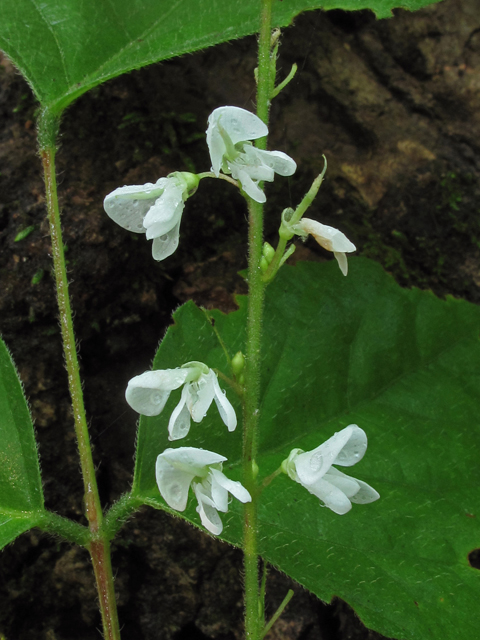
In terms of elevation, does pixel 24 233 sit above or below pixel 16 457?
above

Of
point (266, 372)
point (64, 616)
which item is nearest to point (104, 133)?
point (266, 372)

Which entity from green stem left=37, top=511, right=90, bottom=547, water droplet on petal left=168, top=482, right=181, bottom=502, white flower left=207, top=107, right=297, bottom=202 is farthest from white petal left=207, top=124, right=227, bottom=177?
green stem left=37, top=511, right=90, bottom=547

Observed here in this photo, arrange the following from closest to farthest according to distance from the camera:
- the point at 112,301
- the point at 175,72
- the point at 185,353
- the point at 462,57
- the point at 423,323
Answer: the point at 185,353 < the point at 423,323 < the point at 112,301 < the point at 175,72 < the point at 462,57

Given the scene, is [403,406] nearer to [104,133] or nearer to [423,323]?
[423,323]

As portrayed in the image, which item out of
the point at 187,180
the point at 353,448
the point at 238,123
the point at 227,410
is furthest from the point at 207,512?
the point at 238,123

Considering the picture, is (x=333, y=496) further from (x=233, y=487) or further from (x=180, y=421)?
(x=180, y=421)

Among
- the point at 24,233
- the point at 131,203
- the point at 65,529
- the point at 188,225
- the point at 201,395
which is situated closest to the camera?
the point at 201,395

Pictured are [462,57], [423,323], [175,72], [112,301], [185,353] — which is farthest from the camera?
[462,57]
